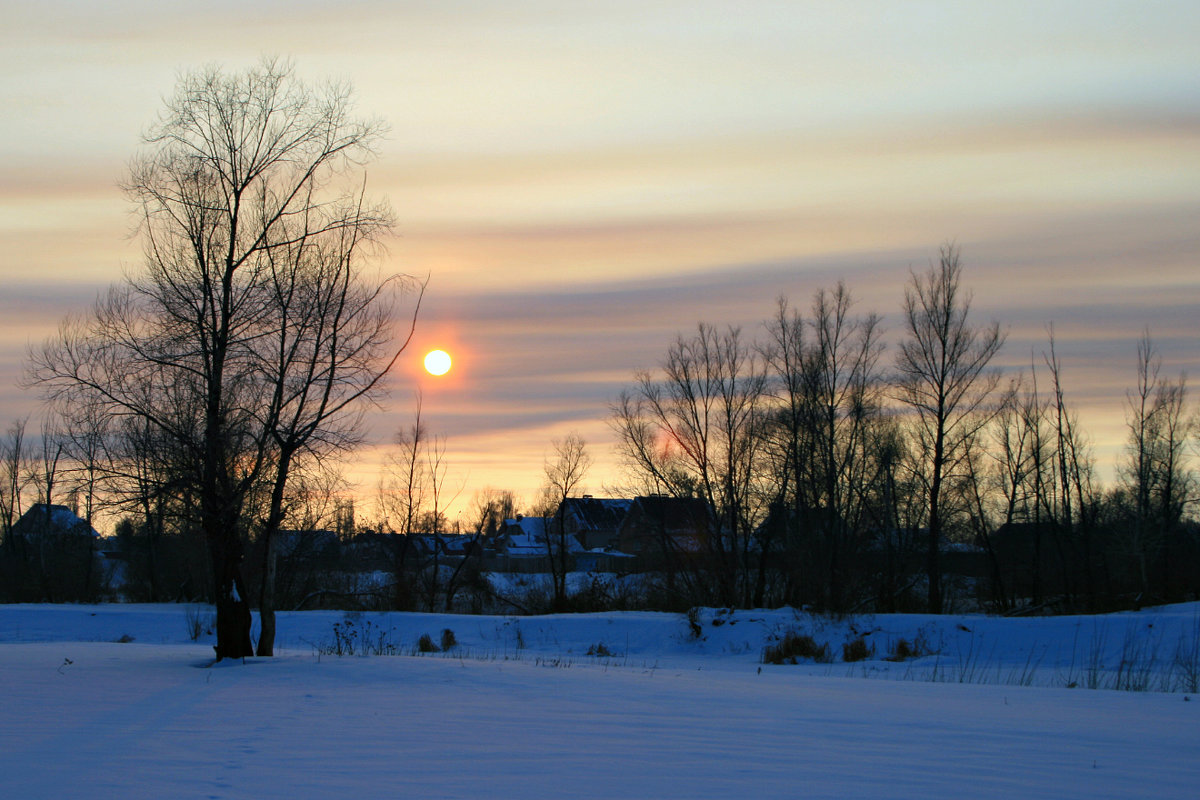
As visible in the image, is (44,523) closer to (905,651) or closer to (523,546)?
(523,546)

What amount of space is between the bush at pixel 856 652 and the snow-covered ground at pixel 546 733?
709 centimetres

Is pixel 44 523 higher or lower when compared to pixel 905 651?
higher

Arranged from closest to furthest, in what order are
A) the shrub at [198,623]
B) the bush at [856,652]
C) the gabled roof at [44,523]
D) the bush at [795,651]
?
1. the bush at [856,652]
2. the bush at [795,651]
3. the shrub at [198,623]
4. the gabled roof at [44,523]

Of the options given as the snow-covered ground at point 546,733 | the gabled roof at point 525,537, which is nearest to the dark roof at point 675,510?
the snow-covered ground at point 546,733

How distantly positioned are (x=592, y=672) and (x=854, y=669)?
9001 millimetres

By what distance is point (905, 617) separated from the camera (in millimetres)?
29031

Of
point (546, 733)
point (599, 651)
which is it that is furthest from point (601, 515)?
point (546, 733)

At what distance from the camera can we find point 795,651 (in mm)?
→ 26156

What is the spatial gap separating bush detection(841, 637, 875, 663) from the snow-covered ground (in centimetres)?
709

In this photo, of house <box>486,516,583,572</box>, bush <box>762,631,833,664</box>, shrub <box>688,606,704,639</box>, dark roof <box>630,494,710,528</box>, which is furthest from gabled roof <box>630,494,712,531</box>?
bush <box>762,631,833,664</box>

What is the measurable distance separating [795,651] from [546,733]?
19126 mm

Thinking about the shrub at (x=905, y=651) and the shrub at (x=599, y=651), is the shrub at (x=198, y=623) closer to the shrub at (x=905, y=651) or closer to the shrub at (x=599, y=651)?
the shrub at (x=599, y=651)

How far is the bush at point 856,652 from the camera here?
82.9ft

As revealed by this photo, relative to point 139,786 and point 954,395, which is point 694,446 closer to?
point 954,395
